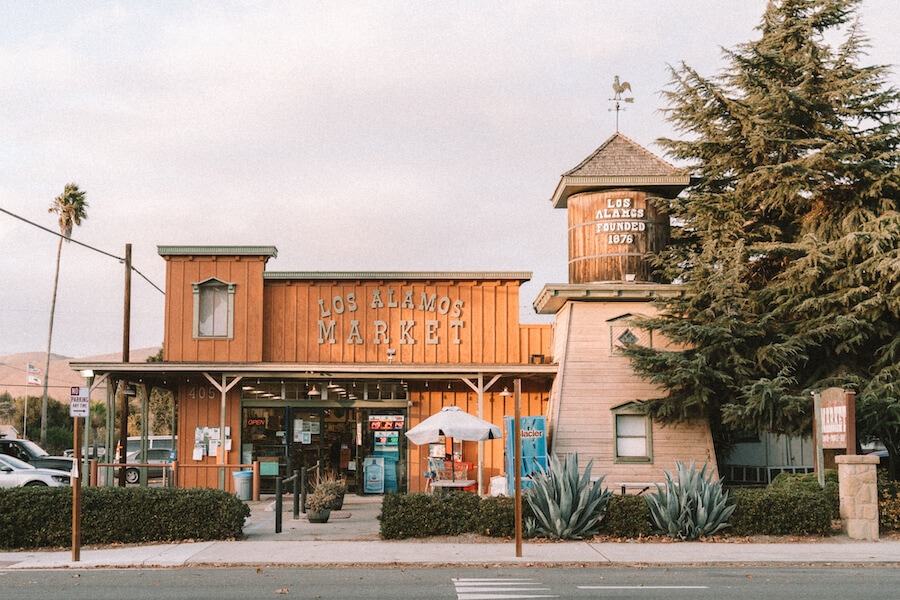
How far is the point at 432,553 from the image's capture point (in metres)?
15.0

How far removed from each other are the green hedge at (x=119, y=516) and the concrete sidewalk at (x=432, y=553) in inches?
12.7

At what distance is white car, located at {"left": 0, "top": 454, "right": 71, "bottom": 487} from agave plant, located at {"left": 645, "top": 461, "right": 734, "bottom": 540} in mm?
16021

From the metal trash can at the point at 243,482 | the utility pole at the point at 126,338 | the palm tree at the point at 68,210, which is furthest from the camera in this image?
the palm tree at the point at 68,210

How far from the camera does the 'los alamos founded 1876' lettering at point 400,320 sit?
2677 cm

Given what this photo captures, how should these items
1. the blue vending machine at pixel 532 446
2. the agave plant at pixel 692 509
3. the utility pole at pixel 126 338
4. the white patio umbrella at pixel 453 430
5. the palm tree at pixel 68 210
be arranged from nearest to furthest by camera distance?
the agave plant at pixel 692 509 < the white patio umbrella at pixel 453 430 < the blue vending machine at pixel 532 446 < the utility pole at pixel 126 338 < the palm tree at pixel 68 210

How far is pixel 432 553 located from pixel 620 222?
1242cm

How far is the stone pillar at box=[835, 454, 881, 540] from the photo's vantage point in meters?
16.7

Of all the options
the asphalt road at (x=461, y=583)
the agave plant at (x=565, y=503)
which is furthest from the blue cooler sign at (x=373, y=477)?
the asphalt road at (x=461, y=583)

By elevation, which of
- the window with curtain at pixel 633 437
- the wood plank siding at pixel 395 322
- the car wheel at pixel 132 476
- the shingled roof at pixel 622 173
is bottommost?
the car wheel at pixel 132 476

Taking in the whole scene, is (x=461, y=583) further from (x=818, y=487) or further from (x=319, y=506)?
(x=818, y=487)

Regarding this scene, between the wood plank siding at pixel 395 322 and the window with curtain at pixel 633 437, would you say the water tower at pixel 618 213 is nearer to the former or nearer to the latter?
the wood plank siding at pixel 395 322

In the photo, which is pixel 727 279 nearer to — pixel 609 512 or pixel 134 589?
pixel 609 512

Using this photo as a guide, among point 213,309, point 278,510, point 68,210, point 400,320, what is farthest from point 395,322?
point 68,210

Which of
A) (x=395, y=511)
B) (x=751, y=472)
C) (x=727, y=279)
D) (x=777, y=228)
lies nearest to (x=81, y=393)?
(x=395, y=511)
